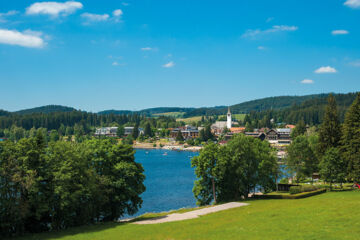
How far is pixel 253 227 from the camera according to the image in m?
24.1

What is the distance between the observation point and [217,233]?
23453 millimetres

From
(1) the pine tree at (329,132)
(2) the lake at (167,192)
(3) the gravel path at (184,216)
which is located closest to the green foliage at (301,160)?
(2) the lake at (167,192)

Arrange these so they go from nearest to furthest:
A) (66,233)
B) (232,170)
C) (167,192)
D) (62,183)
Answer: (66,233) < (62,183) < (232,170) < (167,192)

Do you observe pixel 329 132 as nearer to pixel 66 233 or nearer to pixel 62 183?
pixel 62 183

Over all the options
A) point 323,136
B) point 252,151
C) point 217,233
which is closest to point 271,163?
point 252,151

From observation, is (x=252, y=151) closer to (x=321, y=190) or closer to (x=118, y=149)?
(x=321, y=190)

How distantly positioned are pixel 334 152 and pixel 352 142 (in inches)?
129

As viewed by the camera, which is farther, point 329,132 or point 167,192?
point 167,192

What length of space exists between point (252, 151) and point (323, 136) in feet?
60.0

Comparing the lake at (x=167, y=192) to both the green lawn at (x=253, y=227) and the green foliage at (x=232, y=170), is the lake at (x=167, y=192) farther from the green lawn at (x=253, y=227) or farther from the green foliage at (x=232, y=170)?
the green lawn at (x=253, y=227)

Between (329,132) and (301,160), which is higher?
(329,132)

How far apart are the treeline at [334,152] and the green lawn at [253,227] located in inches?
769

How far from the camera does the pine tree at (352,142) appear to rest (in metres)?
47.7

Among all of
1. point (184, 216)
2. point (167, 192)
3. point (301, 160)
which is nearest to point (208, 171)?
point (184, 216)
